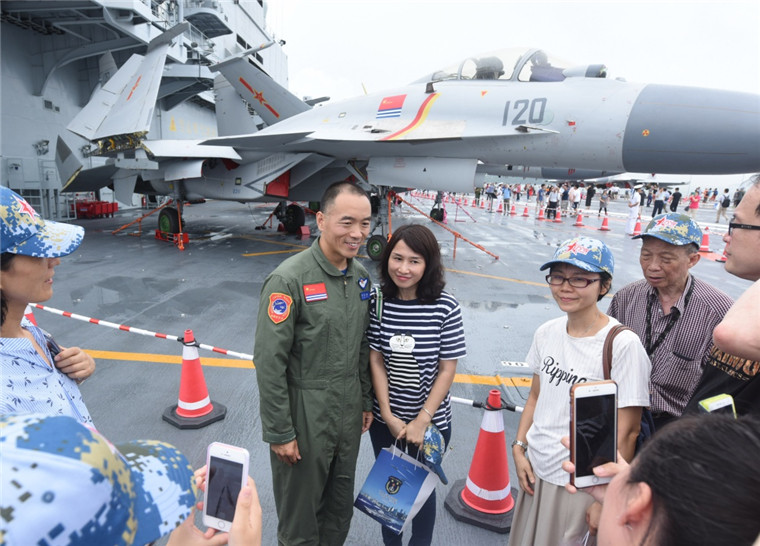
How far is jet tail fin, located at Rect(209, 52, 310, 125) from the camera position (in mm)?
10891

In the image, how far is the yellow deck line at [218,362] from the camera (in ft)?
13.2

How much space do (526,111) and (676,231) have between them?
5282mm

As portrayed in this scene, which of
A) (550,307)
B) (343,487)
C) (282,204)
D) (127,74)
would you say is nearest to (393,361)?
(343,487)

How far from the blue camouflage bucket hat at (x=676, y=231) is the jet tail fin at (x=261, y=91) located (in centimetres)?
1097

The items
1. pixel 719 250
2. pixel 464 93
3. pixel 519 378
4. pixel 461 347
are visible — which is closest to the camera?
pixel 461 347

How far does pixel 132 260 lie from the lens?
8.86 meters

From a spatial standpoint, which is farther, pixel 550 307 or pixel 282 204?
pixel 282 204

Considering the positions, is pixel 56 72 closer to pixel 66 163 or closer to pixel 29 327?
pixel 66 163

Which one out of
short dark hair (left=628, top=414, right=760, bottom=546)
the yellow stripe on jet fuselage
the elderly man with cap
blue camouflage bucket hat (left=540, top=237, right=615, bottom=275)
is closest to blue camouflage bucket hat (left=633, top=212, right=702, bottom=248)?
the elderly man with cap

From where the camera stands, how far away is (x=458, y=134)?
6.99m

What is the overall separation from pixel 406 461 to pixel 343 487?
1.39 ft

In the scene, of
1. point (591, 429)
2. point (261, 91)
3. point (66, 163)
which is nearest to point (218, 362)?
point (591, 429)

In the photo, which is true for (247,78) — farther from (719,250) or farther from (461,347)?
(719,250)

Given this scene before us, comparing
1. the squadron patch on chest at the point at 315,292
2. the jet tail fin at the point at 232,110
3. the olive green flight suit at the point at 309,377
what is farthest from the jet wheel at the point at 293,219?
the squadron patch on chest at the point at 315,292
